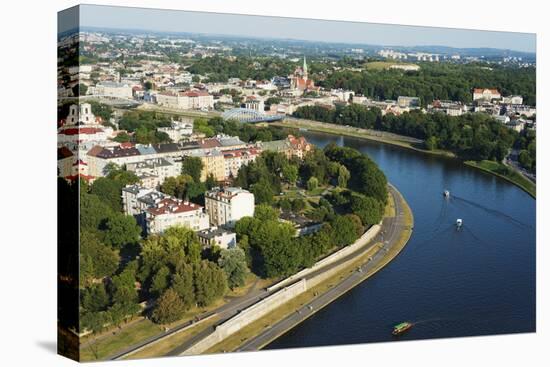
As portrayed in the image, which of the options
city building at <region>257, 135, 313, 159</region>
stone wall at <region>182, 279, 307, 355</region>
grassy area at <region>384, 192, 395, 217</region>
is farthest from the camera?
city building at <region>257, 135, 313, 159</region>

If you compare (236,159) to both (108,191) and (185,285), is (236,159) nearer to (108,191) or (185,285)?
(108,191)

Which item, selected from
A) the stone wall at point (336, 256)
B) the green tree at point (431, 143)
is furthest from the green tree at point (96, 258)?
the green tree at point (431, 143)

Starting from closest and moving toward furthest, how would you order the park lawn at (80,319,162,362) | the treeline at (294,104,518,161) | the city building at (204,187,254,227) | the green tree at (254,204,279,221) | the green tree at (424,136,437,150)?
the park lawn at (80,319,162,362) → the city building at (204,187,254,227) → the green tree at (254,204,279,221) → the treeline at (294,104,518,161) → the green tree at (424,136,437,150)

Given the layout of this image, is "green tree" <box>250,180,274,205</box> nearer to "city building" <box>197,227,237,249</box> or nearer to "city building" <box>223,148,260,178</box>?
"city building" <box>223,148,260,178</box>

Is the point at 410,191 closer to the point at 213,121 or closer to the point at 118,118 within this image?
the point at 213,121

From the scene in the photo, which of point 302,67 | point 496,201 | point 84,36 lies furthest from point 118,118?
point 496,201

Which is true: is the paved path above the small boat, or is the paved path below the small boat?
above

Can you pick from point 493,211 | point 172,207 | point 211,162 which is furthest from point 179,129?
point 493,211

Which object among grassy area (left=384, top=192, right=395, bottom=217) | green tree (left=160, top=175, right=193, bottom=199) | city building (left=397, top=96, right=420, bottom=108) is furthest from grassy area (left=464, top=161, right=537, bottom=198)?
green tree (left=160, top=175, right=193, bottom=199)
